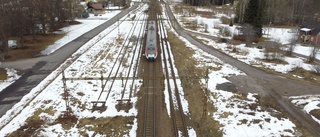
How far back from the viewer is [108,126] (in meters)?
19.5

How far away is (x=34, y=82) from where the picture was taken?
90.6ft

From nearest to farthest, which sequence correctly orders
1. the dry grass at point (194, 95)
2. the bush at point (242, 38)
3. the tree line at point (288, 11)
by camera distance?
the dry grass at point (194, 95) < the bush at point (242, 38) < the tree line at point (288, 11)

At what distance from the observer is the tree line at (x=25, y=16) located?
39922mm

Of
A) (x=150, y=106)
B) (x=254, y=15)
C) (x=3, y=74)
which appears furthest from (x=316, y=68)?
(x=3, y=74)

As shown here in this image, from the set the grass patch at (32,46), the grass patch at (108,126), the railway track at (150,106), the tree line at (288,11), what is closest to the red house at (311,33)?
the tree line at (288,11)

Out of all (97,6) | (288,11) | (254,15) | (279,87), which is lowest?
(279,87)

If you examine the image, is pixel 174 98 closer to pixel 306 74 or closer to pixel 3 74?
pixel 306 74

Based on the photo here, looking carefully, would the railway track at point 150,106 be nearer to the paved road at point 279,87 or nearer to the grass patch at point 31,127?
the grass patch at point 31,127

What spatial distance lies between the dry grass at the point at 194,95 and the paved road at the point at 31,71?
1602 cm

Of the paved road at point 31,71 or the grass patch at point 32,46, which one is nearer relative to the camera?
the paved road at point 31,71

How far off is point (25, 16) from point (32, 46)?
6596 mm

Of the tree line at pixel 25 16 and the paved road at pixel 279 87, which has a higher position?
the tree line at pixel 25 16

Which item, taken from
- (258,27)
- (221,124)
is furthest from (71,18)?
(221,124)

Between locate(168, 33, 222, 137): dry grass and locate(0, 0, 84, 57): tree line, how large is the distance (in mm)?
25246
